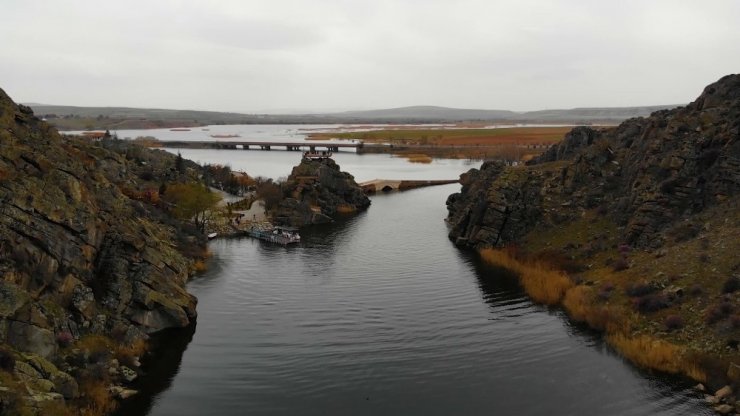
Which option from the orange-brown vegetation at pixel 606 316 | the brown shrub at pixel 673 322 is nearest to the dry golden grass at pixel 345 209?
the orange-brown vegetation at pixel 606 316

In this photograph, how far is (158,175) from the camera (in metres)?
120

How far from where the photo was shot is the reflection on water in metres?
41.4

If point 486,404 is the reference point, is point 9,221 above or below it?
above

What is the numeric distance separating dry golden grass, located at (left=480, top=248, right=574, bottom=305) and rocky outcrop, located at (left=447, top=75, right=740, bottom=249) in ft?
27.7

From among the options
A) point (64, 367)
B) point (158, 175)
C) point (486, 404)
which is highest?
point (158, 175)

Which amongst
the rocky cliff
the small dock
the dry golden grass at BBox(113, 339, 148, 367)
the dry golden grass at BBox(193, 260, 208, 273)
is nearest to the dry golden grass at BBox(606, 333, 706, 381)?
the rocky cliff

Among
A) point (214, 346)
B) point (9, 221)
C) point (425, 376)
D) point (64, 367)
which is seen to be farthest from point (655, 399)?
point (9, 221)

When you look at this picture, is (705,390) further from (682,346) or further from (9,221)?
(9,221)

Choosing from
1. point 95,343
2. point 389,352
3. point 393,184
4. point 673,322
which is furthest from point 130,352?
point 393,184

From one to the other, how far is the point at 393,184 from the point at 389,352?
122 meters

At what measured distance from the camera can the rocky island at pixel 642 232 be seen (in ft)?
159

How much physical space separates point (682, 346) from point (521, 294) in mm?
22100

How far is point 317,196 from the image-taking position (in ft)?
417

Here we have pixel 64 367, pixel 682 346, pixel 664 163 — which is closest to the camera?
pixel 64 367
